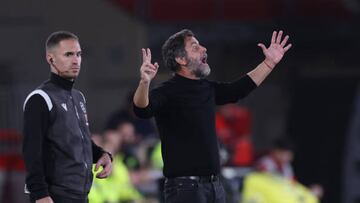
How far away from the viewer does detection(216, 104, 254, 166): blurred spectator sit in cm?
1322

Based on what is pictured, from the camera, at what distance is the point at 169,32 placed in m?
15.4

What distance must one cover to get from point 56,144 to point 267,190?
16.4 ft

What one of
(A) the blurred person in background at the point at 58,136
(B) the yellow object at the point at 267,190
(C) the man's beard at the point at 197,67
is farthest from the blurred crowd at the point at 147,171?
(A) the blurred person in background at the point at 58,136

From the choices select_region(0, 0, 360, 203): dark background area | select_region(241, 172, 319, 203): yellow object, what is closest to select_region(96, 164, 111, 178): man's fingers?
select_region(241, 172, 319, 203): yellow object

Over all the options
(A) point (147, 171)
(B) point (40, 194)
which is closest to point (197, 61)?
(B) point (40, 194)

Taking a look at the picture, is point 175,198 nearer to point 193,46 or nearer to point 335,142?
point 193,46

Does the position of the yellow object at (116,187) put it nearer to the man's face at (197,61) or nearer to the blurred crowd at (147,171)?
the blurred crowd at (147,171)

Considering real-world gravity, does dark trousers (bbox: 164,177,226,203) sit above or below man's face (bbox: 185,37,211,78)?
below

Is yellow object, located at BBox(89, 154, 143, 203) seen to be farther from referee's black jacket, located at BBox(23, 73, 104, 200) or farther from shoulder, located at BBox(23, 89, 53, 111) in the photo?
shoulder, located at BBox(23, 89, 53, 111)

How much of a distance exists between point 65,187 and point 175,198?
842 mm

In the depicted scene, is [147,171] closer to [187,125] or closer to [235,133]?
[235,133]

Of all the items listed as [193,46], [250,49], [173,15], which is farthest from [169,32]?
[193,46]

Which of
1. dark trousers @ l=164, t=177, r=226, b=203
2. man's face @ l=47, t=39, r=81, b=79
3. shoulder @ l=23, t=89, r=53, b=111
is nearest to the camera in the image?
shoulder @ l=23, t=89, r=53, b=111

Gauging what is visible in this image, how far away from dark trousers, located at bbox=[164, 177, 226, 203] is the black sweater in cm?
5
